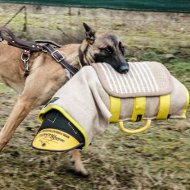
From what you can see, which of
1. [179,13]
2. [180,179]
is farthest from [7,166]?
[179,13]

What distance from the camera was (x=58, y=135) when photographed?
9.65ft

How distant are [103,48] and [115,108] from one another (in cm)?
70

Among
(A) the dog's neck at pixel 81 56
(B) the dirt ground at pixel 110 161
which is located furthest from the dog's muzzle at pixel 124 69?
(B) the dirt ground at pixel 110 161

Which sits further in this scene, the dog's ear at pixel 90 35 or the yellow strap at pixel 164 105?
the dog's ear at pixel 90 35

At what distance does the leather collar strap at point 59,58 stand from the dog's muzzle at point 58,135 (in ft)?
2.26

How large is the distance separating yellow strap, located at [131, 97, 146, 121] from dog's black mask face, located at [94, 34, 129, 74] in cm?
41

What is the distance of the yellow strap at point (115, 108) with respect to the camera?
3.07 m

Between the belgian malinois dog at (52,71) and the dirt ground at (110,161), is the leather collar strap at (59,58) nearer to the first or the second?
the belgian malinois dog at (52,71)

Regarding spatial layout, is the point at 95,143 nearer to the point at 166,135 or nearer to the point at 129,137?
Result: the point at 129,137

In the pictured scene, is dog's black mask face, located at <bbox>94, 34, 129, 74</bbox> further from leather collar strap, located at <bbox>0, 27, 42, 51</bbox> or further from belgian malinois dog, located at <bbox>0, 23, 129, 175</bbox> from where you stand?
leather collar strap, located at <bbox>0, 27, 42, 51</bbox>

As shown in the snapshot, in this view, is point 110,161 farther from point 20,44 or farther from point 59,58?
point 20,44

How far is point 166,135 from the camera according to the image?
4.34 m

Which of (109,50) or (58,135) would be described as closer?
(58,135)

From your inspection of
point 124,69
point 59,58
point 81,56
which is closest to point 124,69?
point 124,69
